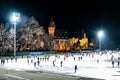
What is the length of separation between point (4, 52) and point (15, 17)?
2752cm

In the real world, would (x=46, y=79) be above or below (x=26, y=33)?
below

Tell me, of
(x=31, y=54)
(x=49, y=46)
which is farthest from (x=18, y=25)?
(x=49, y=46)

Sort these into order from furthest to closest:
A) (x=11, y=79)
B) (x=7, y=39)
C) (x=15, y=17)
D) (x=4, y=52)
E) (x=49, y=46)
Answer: (x=49, y=46) → (x=7, y=39) → (x=4, y=52) → (x=15, y=17) → (x=11, y=79)

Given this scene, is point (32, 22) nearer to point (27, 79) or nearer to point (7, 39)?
point (7, 39)

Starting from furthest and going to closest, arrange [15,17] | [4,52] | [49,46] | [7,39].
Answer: [49,46], [7,39], [4,52], [15,17]

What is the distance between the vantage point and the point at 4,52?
323ft

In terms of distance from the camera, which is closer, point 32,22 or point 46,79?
point 46,79

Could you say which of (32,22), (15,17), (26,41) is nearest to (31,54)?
(26,41)

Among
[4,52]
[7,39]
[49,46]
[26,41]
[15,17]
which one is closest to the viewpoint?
[15,17]

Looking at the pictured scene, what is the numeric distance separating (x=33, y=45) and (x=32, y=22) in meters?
8.68

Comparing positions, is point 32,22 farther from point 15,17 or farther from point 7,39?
point 15,17

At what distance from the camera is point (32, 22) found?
117125mm

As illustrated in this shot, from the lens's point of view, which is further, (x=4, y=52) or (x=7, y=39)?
(x=7, y=39)

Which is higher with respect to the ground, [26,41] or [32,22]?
[32,22]
